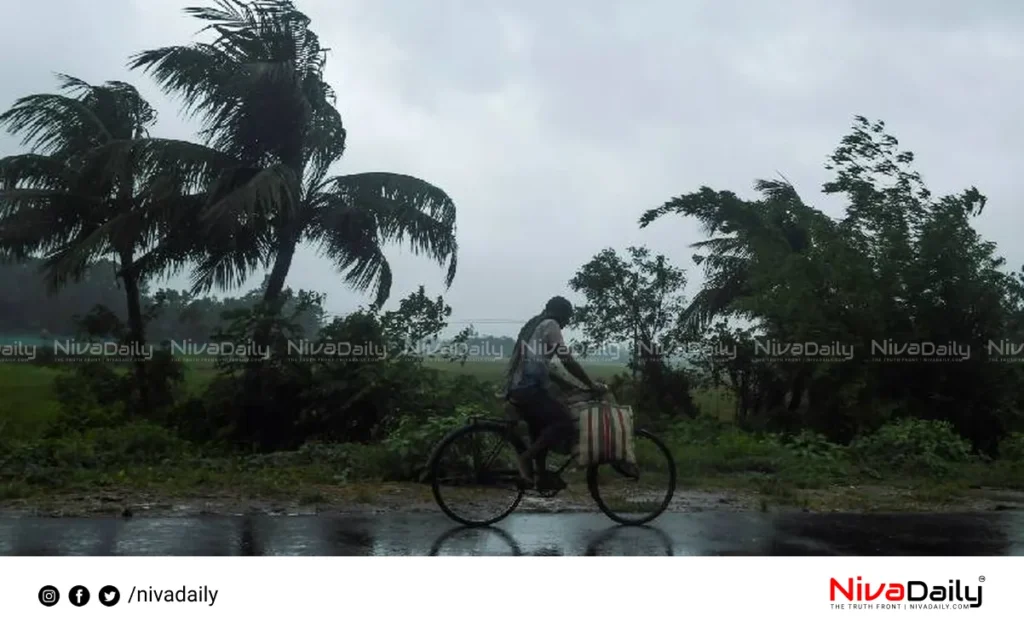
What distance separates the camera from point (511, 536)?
734 cm

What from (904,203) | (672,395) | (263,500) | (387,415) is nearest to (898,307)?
(904,203)

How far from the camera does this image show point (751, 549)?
23.2 ft

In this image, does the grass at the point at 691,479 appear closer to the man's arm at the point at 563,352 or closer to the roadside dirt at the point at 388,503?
the roadside dirt at the point at 388,503

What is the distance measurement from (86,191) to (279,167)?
242 cm

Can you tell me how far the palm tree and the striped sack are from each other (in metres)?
7.78

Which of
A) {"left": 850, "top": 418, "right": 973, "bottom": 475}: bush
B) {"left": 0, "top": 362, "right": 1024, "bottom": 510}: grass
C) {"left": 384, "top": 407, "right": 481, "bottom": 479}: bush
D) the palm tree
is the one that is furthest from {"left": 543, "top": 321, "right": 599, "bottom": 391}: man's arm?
the palm tree

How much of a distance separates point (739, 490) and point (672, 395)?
15.9ft
